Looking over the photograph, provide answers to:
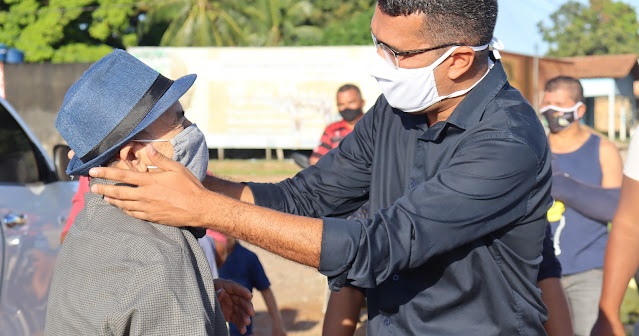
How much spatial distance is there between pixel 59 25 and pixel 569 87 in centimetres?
2894

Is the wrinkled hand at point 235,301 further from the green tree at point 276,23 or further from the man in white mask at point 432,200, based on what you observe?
the green tree at point 276,23

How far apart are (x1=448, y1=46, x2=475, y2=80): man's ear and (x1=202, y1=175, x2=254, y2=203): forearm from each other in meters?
0.88

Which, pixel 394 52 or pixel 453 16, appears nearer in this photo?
pixel 453 16

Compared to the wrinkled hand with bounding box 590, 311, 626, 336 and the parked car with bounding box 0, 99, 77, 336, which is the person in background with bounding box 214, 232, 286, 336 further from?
the wrinkled hand with bounding box 590, 311, 626, 336

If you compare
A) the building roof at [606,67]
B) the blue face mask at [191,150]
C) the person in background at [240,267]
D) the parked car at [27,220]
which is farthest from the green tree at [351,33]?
the blue face mask at [191,150]

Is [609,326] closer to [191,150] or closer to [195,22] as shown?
[191,150]

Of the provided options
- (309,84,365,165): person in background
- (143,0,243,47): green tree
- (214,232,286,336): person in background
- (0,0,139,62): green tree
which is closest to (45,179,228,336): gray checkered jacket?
(214,232,286,336): person in background

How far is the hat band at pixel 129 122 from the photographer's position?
8.29 feet

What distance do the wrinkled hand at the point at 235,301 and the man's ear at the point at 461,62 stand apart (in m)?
1.05

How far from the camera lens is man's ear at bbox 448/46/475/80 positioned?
2871 millimetres

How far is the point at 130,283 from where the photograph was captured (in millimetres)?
2361

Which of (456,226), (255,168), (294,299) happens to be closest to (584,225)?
(456,226)

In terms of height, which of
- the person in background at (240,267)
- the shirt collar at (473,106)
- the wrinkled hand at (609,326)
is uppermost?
the shirt collar at (473,106)

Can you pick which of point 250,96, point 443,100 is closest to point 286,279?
point 443,100
